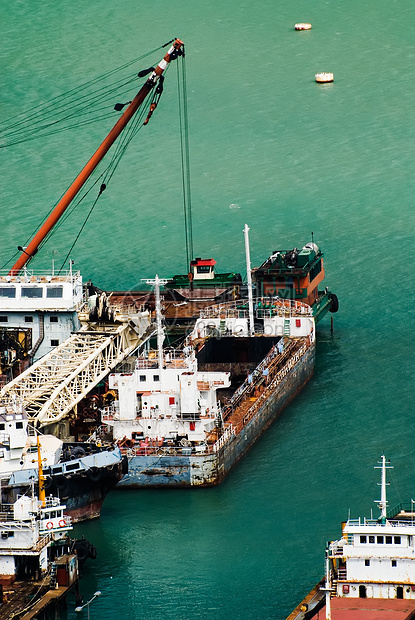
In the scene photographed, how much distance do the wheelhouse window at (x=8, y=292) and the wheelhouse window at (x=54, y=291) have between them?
1612 millimetres

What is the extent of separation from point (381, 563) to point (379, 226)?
165 ft

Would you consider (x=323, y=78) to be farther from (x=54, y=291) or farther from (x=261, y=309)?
(x=54, y=291)

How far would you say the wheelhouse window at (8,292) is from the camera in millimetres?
80000

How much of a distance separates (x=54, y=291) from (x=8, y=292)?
2207 mm

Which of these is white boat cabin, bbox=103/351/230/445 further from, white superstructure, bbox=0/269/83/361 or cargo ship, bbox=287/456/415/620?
cargo ship, bbox=287/456/415/620

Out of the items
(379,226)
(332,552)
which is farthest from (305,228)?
(332,552)

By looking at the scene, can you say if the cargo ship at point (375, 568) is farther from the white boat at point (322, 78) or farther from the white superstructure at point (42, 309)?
the white boat at point (322, 78)

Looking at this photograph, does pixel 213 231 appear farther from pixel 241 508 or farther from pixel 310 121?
pixel 241 508

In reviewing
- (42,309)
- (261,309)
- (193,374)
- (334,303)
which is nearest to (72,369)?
(42,309)

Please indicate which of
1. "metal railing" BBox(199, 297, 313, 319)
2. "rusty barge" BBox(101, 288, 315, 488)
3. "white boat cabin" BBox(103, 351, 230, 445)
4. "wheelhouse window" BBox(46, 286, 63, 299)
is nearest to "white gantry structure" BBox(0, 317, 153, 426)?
"rusty barge" BBox(101, 288, 315, 488)

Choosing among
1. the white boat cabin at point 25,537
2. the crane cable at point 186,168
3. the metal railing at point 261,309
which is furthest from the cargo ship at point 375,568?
the crane cable at point 186,168

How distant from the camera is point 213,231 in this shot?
101188 millimetres

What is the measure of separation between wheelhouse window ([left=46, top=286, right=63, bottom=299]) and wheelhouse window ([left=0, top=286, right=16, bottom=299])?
63.5 inches

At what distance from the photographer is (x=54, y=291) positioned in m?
79.6
